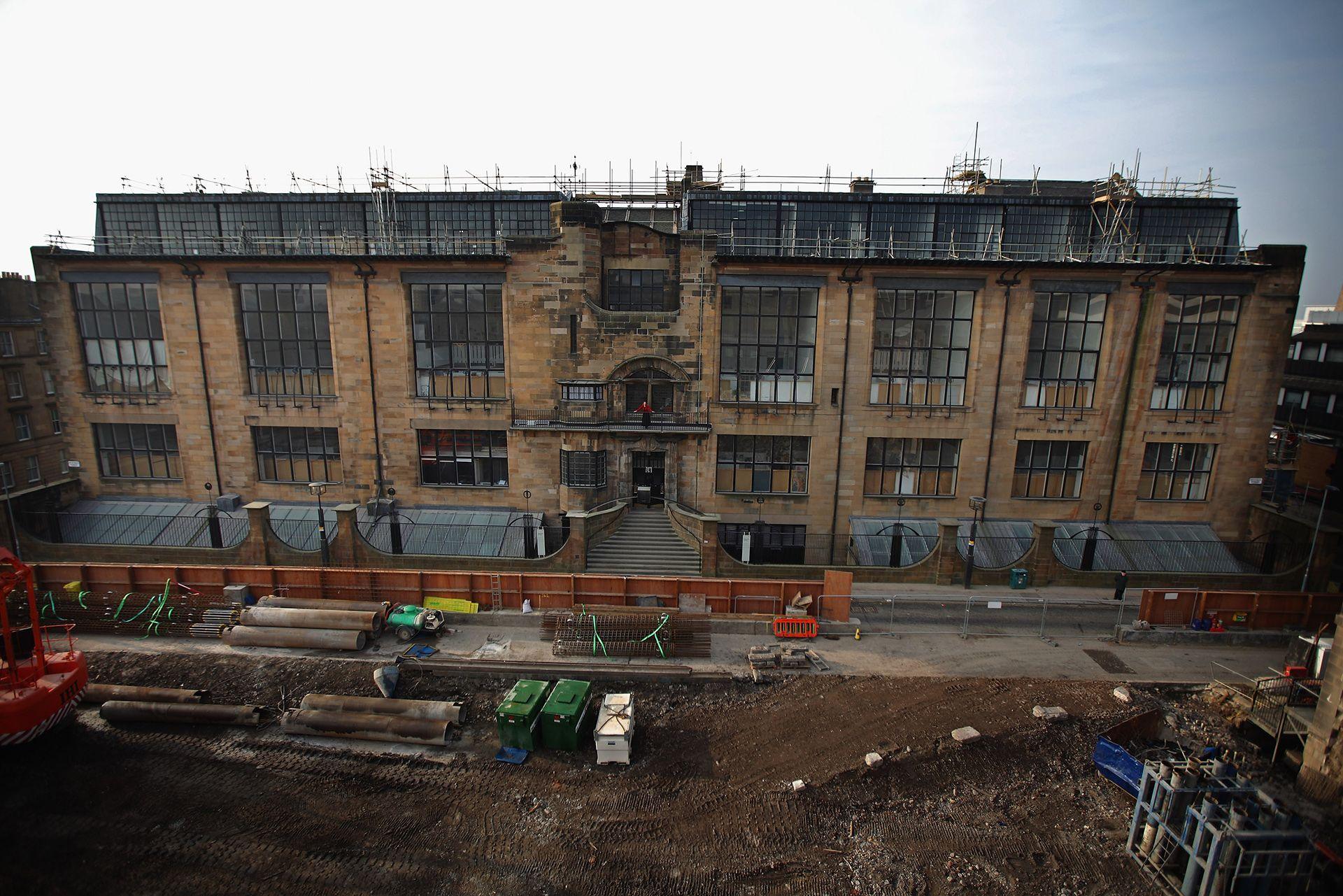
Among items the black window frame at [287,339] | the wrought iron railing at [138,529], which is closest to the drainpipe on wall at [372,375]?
the black window frame at [287,339]

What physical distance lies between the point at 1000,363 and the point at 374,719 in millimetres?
28463

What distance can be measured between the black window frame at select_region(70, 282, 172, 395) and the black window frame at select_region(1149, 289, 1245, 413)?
47280mm

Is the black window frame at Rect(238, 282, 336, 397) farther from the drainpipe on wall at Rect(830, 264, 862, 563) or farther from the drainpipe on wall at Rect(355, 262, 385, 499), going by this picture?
the drainpipe on wall at Rect(830, 264, 862, 563)

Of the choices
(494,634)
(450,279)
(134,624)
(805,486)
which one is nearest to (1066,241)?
(805,486)

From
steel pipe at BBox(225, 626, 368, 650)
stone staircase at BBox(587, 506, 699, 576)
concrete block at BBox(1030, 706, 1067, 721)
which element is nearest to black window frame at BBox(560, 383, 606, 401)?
stone staircase at BBox(587, 506, 699, 576)

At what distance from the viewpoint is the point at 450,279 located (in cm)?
2933

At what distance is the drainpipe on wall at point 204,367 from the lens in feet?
97.1

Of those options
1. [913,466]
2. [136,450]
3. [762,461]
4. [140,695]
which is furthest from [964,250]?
[136,450]

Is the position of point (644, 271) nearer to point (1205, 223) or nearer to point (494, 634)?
point (494, 634)

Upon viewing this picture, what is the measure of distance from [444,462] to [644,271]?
13.5m

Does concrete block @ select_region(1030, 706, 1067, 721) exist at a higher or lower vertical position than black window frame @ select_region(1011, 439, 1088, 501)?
lower

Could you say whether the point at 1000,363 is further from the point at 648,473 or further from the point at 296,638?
the point at 296,638

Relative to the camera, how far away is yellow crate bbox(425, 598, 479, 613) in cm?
2325

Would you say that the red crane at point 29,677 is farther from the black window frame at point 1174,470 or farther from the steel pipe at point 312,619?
the black window frame at point 1174,470
